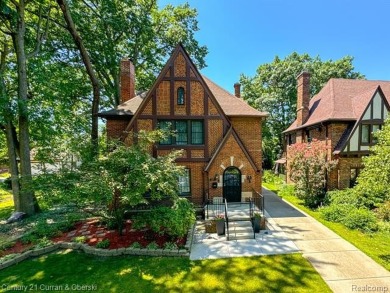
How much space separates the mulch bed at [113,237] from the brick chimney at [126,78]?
8.56 m

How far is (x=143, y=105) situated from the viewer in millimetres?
Result: 11641

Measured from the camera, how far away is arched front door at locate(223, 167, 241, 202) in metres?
12.1

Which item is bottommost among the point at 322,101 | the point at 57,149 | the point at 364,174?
the point at 364,174

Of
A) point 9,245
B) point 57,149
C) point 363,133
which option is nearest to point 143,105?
point 57,149

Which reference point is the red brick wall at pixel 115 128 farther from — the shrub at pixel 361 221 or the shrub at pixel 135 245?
the shrub at pixel 361 221

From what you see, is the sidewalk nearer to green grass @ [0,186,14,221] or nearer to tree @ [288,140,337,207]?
tree @ [288,140,337,207]

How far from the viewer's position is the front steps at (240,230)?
9.02 meters

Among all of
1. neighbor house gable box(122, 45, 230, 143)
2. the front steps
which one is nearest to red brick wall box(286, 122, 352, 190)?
neighbor house gable box(122, 45, 230, 143)

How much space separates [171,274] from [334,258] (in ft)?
19.1

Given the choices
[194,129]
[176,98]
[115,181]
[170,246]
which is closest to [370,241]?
[170,246]

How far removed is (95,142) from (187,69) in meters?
6.58

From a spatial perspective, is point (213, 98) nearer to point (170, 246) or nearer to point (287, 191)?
point (170, 246)

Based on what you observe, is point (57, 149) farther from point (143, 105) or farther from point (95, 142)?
point (143, 105)

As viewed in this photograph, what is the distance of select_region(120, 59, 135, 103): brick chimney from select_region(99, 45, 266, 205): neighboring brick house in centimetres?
205
